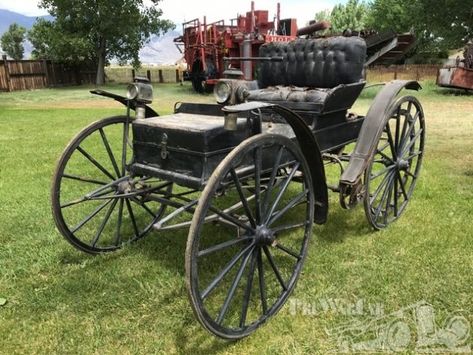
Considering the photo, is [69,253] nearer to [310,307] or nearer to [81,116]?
[310,307]

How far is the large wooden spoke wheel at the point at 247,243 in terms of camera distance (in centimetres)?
228

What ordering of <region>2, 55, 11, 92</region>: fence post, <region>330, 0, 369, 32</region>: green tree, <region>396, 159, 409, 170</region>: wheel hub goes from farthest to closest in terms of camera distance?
<region>330, 0, 369, 32</region>: green tree
<region>2, 55, 11, 92</region>: fence post
<region>396, 159, 409, 170</region>: wheel hub

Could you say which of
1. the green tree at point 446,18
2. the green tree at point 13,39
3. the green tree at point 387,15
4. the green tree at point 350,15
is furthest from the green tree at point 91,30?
the green tree at point 13,39

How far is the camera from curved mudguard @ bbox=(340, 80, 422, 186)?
3.54 m

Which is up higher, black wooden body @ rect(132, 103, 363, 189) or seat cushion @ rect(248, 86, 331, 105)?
seat cushion @ rect(248, 86, 331, 105)

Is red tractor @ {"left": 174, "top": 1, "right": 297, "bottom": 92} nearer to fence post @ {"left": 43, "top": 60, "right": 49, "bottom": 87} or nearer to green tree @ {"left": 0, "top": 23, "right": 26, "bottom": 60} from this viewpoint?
fence post @ {"left": 43, "top": 60, "right": 49, "bottom": 87}

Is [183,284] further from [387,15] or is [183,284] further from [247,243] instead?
[387,15]

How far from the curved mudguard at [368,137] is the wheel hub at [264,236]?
1.10 metres

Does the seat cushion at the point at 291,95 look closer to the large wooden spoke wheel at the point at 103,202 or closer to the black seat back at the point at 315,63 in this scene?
the black seat back at the point at 315,63

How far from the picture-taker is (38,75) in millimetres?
24828

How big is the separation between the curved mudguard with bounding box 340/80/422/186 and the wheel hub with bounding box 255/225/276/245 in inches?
43.1

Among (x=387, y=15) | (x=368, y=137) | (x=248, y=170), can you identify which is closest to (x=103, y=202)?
(x=248, y=170)

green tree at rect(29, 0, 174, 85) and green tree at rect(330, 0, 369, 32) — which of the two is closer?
green tree at rect(29, 0, 174, 85)

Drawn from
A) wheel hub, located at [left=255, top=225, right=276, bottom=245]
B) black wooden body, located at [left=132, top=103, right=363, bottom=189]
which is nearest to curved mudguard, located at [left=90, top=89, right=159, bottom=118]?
black wooden body, located at [left=132, top=103, right=363, bottom=189]
